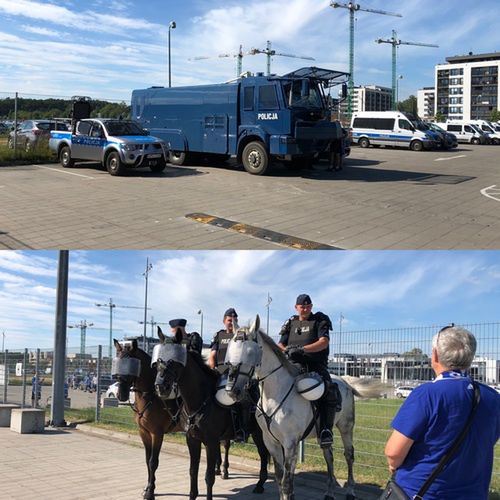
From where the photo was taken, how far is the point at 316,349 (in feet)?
20.5

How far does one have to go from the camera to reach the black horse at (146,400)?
6.85 meters

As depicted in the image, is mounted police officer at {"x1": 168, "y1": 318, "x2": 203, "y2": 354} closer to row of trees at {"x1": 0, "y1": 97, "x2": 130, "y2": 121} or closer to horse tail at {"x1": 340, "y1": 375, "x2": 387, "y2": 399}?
horse tail at {"x1": 340, "y1": 375, "x2": 387, "y2": 399}

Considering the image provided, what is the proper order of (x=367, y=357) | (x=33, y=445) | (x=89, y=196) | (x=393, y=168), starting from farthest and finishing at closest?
(x=393, y=168)
(x=89, y=196)
(x=33, y=445)
(x=367, y=357)

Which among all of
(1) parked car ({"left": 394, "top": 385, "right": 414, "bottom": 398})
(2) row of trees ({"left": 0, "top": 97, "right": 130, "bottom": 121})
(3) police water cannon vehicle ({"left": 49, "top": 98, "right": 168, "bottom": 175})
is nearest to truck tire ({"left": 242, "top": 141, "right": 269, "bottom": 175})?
(3) police water cannon vehicle ({"left": 49, "top": 98, "right": 168, "bottom": 175})

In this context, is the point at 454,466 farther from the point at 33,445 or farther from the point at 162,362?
the point at 33,445

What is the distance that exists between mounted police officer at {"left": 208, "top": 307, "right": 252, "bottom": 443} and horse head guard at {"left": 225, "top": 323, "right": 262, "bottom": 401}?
95cm

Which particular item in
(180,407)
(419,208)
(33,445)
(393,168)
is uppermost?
(393,168)

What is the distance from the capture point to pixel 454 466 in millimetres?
3039

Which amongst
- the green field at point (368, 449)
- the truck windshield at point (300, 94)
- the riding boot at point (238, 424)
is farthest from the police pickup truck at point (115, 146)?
the riding boot at point (238, 424)

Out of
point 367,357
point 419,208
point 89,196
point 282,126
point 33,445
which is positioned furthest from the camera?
point 282,126

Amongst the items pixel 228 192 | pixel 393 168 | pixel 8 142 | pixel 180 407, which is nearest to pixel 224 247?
pixel 180 407

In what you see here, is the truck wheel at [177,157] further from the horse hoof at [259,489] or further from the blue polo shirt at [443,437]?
the blue polo shirt at [443,437]

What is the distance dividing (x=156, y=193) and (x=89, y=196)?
1.72 m

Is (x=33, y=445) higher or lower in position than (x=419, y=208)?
lower
